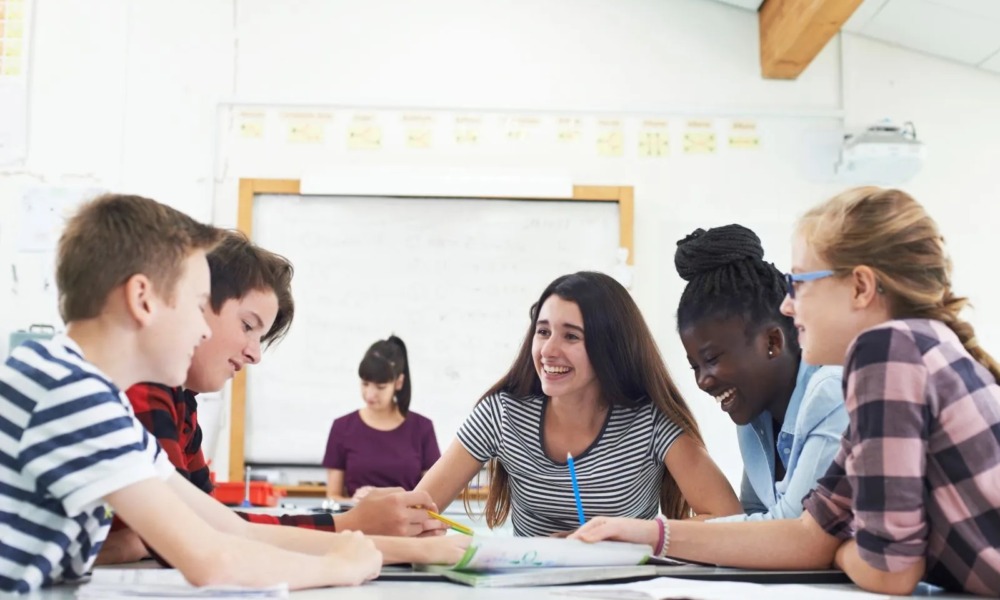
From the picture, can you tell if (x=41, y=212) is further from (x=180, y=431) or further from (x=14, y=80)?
(x=180, y=431)

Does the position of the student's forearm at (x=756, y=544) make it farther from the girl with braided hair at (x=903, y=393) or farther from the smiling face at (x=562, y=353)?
the smiling face at (x=562, y=353)

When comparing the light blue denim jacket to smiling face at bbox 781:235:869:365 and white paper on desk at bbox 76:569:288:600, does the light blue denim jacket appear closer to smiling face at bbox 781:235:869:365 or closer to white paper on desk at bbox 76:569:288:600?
smiling face at bbox 781:235:869:365

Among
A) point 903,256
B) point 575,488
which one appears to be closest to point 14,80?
point 575,488

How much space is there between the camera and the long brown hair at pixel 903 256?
1.22 meters

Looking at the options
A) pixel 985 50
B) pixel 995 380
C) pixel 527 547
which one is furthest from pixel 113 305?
pixel 985 50

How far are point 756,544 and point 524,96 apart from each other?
141 inches

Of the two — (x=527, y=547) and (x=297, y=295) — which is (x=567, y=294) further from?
(x=297, y=295)

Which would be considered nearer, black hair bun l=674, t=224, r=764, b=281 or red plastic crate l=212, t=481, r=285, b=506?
black hair bun l=674, t=224, r=764, b=281

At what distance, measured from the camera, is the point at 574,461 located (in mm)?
2072

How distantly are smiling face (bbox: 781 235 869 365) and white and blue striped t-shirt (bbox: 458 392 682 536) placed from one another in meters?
0.76

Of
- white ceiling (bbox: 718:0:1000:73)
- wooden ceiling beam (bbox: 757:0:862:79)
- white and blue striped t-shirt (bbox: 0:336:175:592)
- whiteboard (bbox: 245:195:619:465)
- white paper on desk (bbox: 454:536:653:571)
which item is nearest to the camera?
white and blue striped t-shirt (bbox: 0:336:175:592)

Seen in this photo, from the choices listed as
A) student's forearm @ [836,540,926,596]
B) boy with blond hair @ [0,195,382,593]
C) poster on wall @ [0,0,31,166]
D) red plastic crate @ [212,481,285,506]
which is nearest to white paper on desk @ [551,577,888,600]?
student's forearm @ [836,540,926,596]

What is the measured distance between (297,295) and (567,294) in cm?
259

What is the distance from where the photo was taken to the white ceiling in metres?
4.26
